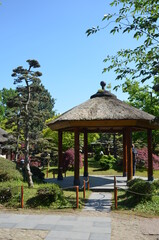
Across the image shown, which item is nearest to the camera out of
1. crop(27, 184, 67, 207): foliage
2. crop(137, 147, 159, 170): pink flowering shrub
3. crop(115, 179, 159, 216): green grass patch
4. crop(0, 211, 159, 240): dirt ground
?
crop(0, 211, 159, 240): dirt ground

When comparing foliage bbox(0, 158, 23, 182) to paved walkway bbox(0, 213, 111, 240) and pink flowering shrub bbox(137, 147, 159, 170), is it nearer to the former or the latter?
paved walkway bbox(0, 213, 111, 240)

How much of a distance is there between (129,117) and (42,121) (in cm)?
464

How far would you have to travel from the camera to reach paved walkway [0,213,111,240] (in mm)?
6994

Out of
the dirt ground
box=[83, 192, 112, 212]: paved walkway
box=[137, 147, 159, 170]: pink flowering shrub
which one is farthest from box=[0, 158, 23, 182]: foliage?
box=[137, 147, 159, 170]: pink flowering shrub

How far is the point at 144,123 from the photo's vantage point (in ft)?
50.7

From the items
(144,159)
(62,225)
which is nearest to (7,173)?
(62,225)

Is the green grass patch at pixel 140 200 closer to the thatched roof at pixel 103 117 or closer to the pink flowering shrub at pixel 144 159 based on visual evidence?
the thatched roof at pixel 103 117

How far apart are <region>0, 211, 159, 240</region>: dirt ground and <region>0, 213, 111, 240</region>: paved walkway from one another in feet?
0.35

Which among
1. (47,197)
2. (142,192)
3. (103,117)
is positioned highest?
(103,117)

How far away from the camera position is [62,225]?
7.99 metres

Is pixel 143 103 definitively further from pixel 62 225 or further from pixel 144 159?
pixel 62 225

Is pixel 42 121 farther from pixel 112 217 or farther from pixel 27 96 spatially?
pixel 112 217

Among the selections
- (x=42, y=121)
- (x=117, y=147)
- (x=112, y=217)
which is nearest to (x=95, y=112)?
(x=42, y=121)

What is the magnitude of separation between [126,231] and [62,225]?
6.15 feet
